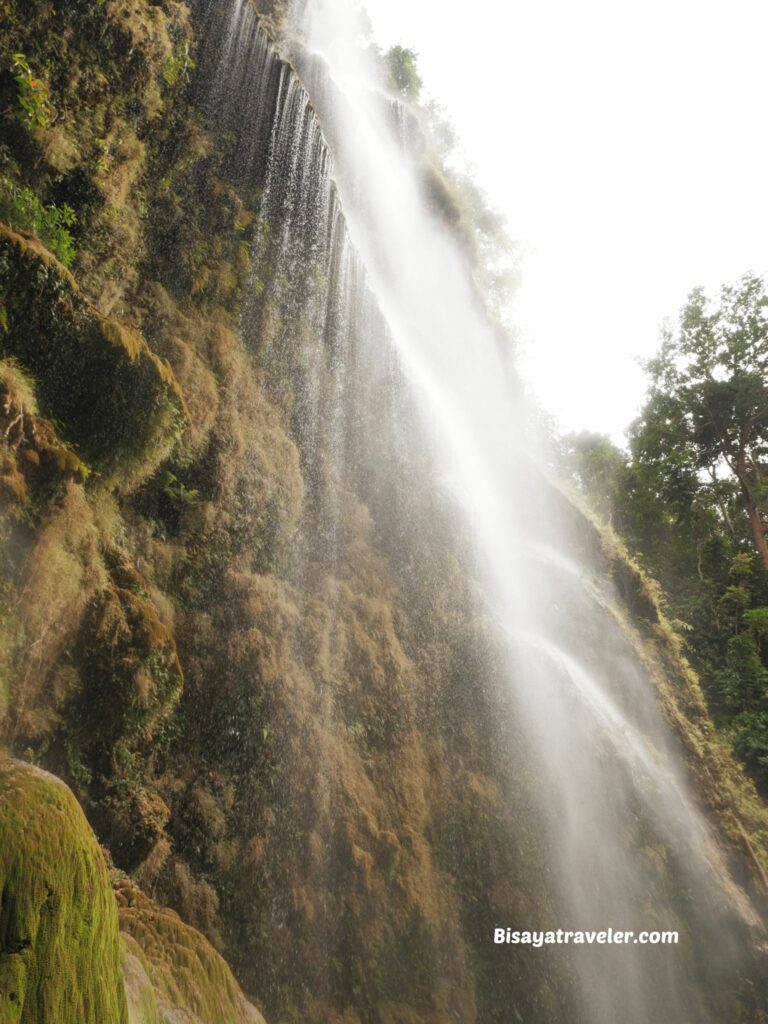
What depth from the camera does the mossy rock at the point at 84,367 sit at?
4594 millimetres

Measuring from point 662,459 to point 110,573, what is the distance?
20.7 metres

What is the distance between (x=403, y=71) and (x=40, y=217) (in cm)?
2177

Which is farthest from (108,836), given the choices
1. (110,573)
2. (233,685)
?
(110,573)

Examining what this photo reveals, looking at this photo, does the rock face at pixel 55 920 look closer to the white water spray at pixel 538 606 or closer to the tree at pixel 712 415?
the white water spray at pixel 538 606

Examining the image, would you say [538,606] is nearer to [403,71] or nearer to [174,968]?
[174,968]

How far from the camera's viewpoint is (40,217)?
542 cm

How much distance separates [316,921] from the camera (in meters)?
5.24

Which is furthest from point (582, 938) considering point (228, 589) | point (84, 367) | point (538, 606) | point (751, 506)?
point (751, 506)

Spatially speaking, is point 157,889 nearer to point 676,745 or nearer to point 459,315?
point 676,745

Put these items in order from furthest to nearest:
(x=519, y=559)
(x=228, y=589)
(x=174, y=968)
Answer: (x=519, y=559) < (x=228, y=589) < (x=174, y=968)

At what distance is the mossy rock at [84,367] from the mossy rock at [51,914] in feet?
10.8

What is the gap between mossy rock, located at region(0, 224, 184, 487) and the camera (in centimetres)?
459

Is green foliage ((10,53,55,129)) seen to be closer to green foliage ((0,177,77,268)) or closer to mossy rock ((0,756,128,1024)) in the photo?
green foliage ((0,177,77,268))

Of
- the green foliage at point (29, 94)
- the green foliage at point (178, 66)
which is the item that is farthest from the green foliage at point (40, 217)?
the green foliage at point (178, 66)
